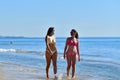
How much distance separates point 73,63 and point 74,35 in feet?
3.25

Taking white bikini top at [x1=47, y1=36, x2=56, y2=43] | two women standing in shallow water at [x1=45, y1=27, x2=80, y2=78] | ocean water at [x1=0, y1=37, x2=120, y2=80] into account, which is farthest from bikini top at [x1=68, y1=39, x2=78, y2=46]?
ocean water at [x1=0, y1=37, x2=120, y2=80]

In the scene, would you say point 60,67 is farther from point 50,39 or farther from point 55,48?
point 50,39

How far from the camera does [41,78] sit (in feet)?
43.0

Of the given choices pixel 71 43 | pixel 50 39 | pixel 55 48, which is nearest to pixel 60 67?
pixel 71 43

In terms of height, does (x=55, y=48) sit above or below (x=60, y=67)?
above

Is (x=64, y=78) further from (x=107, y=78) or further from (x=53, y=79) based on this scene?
(x=107, y=78)

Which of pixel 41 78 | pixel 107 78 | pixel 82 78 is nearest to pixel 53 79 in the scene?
pixel 41 78

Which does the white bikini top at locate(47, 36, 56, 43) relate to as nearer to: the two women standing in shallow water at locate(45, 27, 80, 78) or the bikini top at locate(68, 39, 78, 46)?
the two women standing in shallow water at locate(45, 27, 80, 78)

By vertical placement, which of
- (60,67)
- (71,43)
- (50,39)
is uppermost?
(50,39)

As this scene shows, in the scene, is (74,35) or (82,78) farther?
(82,78)

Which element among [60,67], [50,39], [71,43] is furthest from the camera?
[60,67]

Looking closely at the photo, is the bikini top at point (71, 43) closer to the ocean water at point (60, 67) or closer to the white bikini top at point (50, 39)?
the white bikini top at point (50, 39)

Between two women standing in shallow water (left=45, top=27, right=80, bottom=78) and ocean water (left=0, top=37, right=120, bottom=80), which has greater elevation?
two women standing in shallow water (left=45, top=27, right=80, bottom=78)

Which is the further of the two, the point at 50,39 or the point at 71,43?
the point at 71,43
